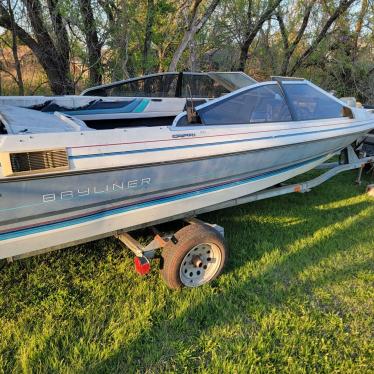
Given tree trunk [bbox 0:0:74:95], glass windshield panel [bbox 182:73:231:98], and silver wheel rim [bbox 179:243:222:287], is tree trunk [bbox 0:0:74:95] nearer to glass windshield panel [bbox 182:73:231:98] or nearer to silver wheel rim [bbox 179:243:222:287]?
glass windshield panel [bbox 182:73:231:98]

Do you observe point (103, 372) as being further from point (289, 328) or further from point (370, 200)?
point (370, 200)

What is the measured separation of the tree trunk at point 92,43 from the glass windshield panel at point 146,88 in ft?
6.75

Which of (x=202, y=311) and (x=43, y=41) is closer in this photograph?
(x=202, y=311)

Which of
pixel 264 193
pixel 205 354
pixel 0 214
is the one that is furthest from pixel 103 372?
pixel 264 193

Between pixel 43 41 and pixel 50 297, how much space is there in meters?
5.11

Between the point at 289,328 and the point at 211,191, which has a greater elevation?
the point at 211,191

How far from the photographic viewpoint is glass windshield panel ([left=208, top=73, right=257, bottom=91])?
16.0 feet

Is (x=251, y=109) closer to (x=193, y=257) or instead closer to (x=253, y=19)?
(x=193, y=257)

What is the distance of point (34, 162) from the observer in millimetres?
2246

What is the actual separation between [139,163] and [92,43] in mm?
4728

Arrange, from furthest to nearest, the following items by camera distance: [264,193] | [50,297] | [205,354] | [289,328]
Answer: [264,193] → [50,297] → [289,328] → [205,354]

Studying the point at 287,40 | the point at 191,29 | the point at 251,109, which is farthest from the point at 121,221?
the point at 287,40

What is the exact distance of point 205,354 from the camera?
2.41 meters

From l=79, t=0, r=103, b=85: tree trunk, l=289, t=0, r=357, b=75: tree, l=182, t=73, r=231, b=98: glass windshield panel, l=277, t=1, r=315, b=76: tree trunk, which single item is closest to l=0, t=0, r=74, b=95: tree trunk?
l=79, t=0, r=103, b=85: tree trunk
